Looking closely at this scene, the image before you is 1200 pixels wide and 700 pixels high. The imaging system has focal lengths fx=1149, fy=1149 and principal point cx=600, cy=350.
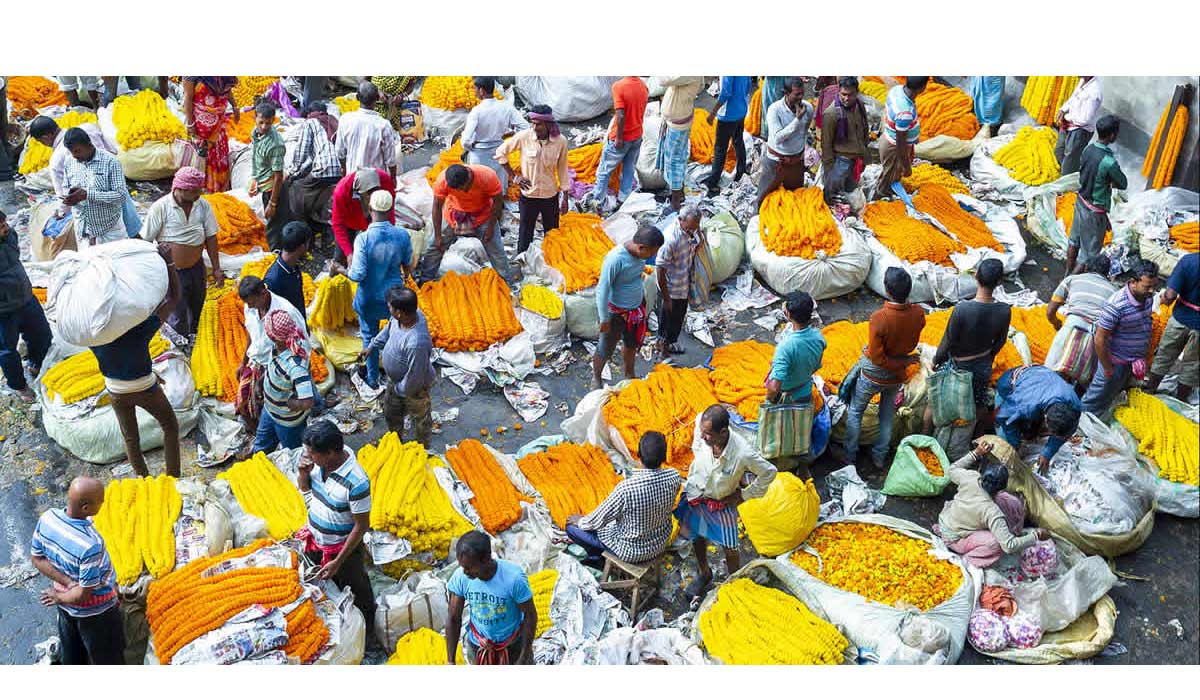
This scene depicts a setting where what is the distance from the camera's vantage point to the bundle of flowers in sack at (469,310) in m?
8.12

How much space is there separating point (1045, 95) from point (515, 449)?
6082 millimetres

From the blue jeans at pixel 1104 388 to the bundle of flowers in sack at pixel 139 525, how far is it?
5.21m

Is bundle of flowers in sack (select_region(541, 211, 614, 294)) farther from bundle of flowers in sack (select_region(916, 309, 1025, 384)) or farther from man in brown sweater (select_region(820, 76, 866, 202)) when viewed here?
bundle of flowers in sack (select_region(916, 309, 1025, 384))

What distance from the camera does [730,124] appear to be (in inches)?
392

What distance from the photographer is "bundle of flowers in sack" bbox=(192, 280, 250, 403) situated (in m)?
7.46

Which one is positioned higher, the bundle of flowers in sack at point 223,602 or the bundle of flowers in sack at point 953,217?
the bundle of flowers in sack at point 953,217

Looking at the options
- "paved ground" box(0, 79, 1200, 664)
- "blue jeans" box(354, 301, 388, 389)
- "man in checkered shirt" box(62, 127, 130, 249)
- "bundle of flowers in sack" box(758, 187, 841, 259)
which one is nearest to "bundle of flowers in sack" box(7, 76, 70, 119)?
"man in checkered shirt" box(62, 127, 130, 249)

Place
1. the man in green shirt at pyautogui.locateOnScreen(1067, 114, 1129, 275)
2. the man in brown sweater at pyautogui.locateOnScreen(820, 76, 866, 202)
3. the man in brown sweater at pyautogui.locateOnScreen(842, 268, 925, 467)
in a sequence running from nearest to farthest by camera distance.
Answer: the man in brown sweater at pyautogui.locateOnScreen(842, 268, 925, 467) < the man in green shirt at pyautogui.locateOnScreen(1067, 114, 1129, 275) < the man in brown sweater at pyautogui.locateOnScreen(820, 76, 866, 202)

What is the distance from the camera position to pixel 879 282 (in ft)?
29.3

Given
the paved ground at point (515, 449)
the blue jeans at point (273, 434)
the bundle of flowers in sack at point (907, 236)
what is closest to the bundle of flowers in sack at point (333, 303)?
the paved ground at point (515, 449)

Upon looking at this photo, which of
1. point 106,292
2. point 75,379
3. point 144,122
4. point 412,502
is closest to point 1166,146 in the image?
point 412,502

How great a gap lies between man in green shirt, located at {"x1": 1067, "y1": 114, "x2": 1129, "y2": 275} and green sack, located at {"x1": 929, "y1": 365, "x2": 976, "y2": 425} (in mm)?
1875

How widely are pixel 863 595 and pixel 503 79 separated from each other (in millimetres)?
7202

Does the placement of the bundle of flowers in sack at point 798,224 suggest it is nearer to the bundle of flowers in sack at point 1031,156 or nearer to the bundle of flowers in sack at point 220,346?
→ the bundle of flowers in sack at point 1031,156
